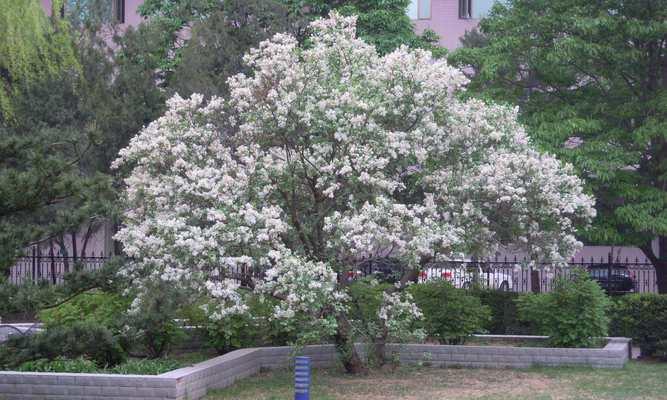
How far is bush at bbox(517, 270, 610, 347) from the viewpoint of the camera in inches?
595

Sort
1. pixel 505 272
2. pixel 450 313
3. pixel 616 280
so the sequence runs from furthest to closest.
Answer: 1. pixel 505 272
2. pixel 616 280
3. pixel 450 313

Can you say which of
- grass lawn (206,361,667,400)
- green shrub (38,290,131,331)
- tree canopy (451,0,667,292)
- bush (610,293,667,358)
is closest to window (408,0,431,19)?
tree canopy (451,0,667,292)

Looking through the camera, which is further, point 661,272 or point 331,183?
point 661,272

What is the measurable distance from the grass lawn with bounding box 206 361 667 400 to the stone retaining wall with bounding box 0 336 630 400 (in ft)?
0.77

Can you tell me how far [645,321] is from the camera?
16188 millimetres

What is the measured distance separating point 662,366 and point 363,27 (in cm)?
1380

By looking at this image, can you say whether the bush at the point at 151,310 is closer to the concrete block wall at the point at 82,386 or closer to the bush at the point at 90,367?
the bush at the point at 90,367

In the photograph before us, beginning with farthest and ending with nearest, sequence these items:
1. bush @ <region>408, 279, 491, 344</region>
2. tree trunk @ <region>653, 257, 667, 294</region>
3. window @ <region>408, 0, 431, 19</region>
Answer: window @ <region>408, 0, 431, 19</region> → tree trunk @ <region>653, 257, 667, 294</region> → bush @ <region>408, 279, 491, 344</region>

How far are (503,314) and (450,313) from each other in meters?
2.50

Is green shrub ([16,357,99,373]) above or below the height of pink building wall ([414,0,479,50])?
below

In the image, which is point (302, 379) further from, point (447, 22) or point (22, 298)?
point (447, 22)

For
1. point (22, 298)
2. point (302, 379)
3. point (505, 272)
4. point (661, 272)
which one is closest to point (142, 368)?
point (22, 298)

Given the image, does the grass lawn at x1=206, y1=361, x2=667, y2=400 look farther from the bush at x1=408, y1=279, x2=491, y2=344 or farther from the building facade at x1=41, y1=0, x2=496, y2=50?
the building facade at x1=41, y1=0, x2=496, y2=50

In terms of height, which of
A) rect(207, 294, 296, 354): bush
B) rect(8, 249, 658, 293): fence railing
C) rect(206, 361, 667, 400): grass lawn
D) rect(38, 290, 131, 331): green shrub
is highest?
rect(8, 249, 658, 293): fence railing
